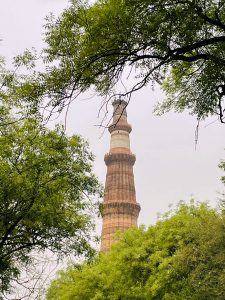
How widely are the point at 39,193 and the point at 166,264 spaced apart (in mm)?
8061

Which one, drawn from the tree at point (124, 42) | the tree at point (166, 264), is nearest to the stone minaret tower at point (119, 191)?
the tree at point (166, 264)

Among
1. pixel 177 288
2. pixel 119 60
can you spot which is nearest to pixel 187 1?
pixel 119 60

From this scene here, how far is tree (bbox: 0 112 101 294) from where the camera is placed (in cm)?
1047

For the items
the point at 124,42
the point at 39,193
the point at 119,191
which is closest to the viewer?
the point at 124,42

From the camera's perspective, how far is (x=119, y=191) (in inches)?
1993

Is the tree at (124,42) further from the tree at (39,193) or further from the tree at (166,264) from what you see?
the tree at (166,264)

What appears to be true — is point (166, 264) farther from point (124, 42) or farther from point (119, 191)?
point (119, 191)

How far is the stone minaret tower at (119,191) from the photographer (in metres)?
49.4

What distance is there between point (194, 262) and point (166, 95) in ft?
30.1

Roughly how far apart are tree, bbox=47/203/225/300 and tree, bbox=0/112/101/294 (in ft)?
6.99

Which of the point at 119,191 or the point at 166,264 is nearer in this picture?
the point at 166,264

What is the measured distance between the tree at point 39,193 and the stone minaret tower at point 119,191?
35265 millimetres

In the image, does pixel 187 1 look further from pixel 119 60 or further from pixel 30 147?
pixel 30 147

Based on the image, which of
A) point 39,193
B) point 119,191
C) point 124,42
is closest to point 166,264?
point 39,193
